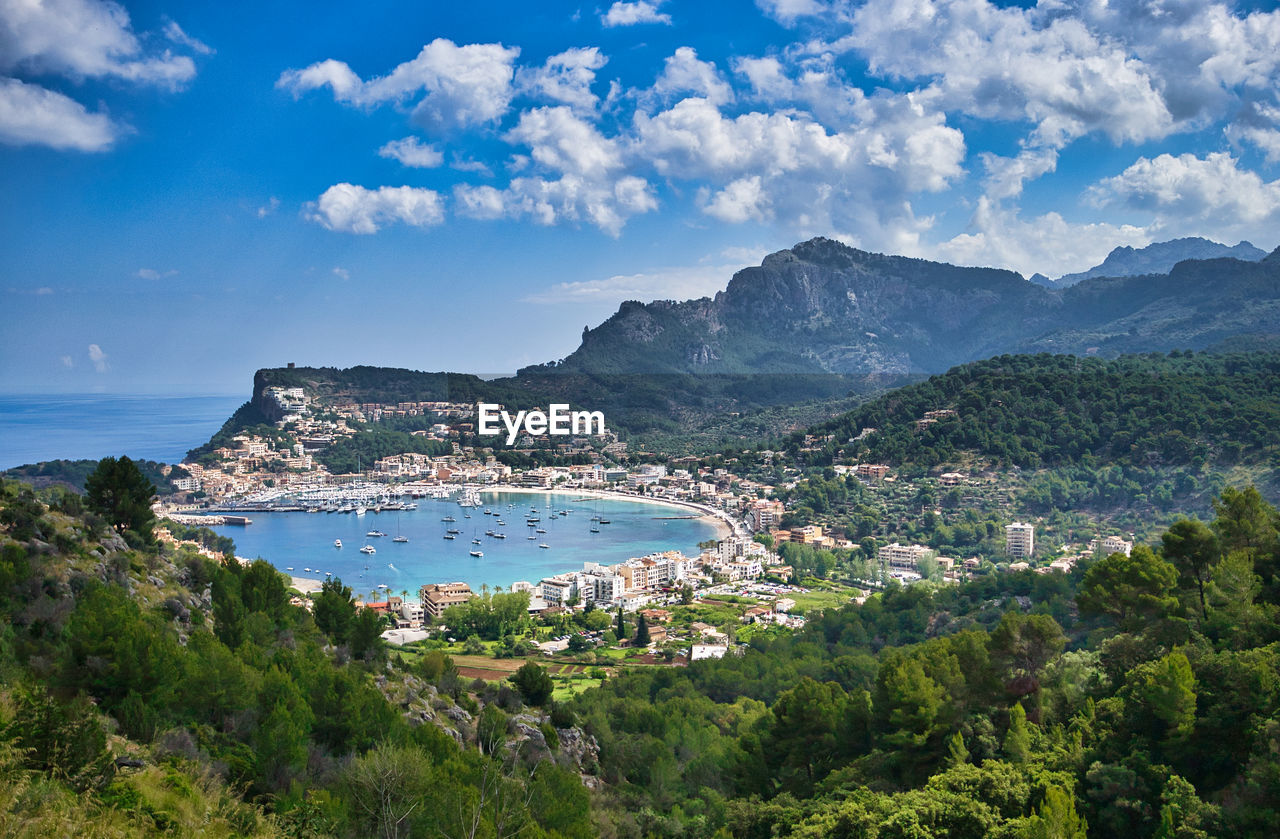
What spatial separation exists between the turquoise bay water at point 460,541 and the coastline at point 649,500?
51 centimetres

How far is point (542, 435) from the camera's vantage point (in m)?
49.7

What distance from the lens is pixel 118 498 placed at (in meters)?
9.21

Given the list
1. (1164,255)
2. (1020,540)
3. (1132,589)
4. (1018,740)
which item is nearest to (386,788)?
(1018,740)

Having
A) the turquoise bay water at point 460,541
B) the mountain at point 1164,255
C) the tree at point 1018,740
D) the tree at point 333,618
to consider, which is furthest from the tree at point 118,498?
the mountain at point 1164,255

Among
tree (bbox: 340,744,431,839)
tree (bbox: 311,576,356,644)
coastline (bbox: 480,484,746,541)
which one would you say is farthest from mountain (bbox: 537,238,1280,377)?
tree (bbox: 340,744,431,839)

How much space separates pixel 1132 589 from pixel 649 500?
30.7 m

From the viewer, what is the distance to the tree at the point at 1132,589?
7910mm

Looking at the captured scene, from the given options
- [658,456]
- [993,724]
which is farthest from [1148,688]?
[658,456]

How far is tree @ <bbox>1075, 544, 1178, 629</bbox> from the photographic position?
7.91 m

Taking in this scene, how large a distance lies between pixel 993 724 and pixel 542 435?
4357cm

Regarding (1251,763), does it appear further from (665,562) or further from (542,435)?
(542,435)

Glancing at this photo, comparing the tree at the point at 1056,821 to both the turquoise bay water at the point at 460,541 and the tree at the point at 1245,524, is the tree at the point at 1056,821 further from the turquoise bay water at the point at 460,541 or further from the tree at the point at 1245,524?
the turquoise bay water at the point at 460,541

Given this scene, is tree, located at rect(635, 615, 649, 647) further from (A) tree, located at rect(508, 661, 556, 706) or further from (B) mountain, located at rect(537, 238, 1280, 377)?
(B) mountain, located at rect(537, 238, 1280, 377)

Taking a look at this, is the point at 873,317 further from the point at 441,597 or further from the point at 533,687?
the point at 533,687
